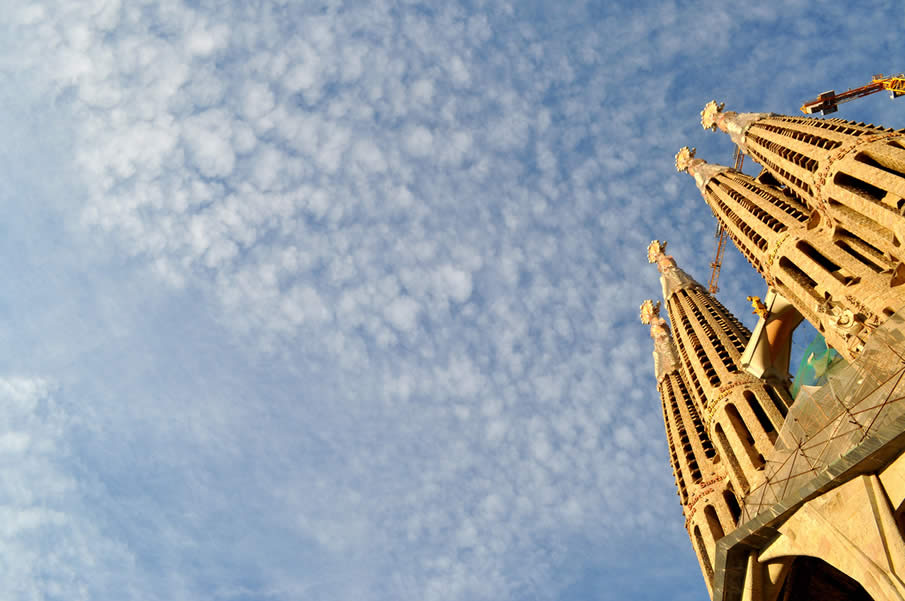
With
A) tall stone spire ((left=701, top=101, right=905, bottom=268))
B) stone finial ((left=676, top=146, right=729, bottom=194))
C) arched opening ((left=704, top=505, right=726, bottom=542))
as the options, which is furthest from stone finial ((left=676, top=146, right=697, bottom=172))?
arched opening ((left=704, top=505, right=726, bottom=542))

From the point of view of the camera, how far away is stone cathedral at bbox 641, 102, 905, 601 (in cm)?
1697

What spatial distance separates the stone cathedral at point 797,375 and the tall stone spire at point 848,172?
0.09 metres

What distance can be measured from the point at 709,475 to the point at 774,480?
1718 cm

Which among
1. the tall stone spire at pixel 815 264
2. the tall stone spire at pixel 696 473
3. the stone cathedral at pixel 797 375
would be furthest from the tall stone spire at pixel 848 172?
the tall stone spire at pixel 696 473

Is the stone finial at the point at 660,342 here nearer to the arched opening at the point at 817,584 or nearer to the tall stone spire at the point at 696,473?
the tall stone spire at the point at 696,473

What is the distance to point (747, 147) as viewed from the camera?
48188mm

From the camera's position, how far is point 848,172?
3212 centimetres

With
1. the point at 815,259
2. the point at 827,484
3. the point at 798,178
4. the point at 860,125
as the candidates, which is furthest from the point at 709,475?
the point at 827,484

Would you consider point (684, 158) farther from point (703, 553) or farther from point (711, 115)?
point (703, 553)

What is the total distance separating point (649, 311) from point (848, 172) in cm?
2924

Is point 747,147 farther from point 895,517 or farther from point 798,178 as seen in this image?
point 895,517

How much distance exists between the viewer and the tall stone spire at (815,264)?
28.4m

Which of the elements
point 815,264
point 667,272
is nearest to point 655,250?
point 667,272

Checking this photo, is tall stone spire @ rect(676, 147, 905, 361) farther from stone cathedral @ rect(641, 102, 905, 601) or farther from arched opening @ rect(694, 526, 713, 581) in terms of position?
arched opening @ rect(694, 526, 713, 581)
